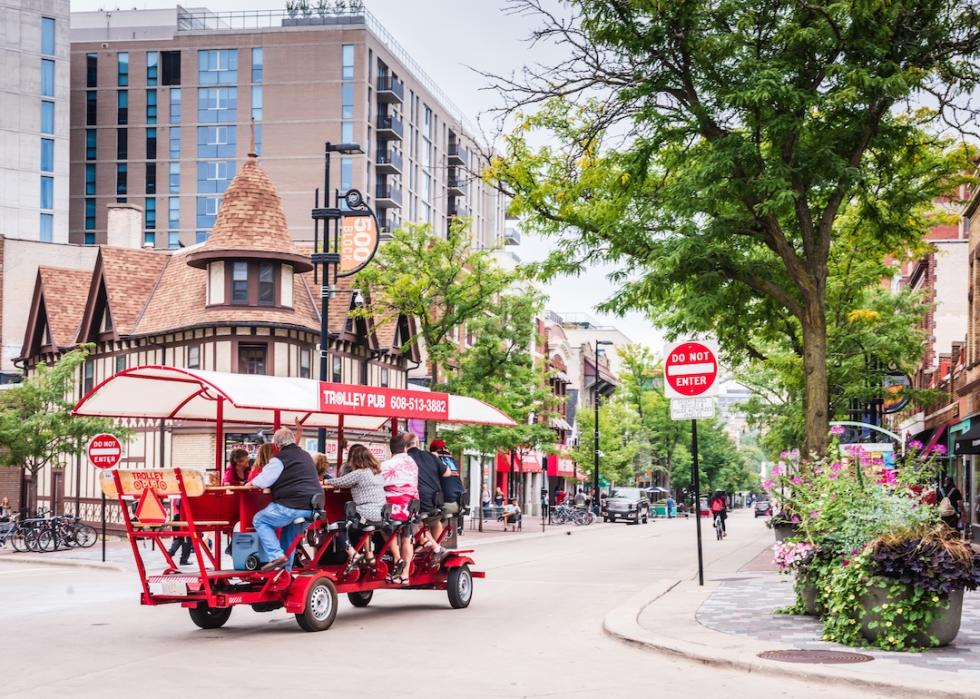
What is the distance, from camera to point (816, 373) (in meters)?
18.0

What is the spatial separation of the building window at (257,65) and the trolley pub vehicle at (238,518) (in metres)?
72.0

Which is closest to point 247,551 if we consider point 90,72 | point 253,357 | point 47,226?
point 253,357

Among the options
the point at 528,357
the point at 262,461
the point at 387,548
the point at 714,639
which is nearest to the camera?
the point at 714,639

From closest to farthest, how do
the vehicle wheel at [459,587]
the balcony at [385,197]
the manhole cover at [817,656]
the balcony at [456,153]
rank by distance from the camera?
the manhole cover at [817,656] < the vehicle wheel at [459,587] < the balcony at [385,197] < the balcony at [456,153]

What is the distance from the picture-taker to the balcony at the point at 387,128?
82.6 m

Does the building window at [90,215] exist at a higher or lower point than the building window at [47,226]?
higher

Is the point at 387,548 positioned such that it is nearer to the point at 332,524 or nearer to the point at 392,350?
the point at 332,524

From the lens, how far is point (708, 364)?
16828mm

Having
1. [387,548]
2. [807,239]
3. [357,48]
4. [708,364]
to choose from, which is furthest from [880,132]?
[357,48]

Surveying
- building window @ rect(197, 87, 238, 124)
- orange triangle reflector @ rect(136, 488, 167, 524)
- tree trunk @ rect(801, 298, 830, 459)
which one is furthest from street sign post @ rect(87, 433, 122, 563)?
building window @ rect(197, 87, 238, 124)

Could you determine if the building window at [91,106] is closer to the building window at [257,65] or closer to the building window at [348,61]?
the building window at [257,65]

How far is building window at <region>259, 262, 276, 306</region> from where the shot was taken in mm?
41156

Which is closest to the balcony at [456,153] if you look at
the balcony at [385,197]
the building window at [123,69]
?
the balcony at [385,197]

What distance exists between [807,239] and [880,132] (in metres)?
2.10
